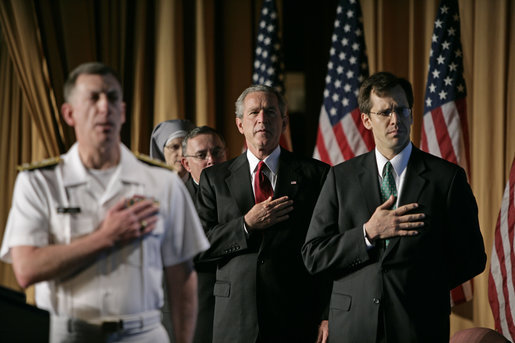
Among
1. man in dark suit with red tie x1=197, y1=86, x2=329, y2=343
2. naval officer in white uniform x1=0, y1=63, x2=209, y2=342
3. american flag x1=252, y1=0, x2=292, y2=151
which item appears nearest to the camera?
naval officer in white uniform x1=0, y1=63, x2=209, y2=342

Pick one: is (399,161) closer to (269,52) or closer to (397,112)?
(397,112)

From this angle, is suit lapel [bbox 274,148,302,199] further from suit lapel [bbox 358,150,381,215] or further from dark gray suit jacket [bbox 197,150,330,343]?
suit lapel [bbox 358,150,381,215]

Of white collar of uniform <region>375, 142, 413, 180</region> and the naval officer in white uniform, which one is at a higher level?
white collar of uniform <region>375, 142, 413, 180</region>

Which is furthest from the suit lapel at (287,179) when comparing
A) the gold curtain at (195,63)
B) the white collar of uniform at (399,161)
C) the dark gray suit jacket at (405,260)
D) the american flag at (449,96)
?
the gold curtain at (195,63)

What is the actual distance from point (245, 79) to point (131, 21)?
44.2 inches

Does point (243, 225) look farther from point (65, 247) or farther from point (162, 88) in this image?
point (162, 88)

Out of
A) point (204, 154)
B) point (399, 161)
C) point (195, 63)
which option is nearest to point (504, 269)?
point (399, 161)

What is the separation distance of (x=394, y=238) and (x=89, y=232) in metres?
1.18

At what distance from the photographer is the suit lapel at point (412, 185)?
2348 millimetres

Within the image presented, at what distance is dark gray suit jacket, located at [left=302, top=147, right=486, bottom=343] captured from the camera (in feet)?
7.61

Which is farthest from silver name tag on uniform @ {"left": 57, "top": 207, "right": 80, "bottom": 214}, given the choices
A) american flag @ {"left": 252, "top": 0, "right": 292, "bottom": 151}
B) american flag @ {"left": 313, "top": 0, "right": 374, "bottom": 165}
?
american flag @ {"left": 252, "top": 0, "right": 292, "bottom": 151}

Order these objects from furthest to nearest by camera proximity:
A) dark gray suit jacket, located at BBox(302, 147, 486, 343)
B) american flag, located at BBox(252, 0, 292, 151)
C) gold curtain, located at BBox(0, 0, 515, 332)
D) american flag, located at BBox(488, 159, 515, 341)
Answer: american flag, located at BBox(252, 0, 292, 151)
gold curtain, located at BBox(0, 0, 515, 332)
american flag, located at BBox(488, 159, 515, 341)
dark gray suit jacket, located at BBox(302, 147, 486, 343)

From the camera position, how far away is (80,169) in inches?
65.1

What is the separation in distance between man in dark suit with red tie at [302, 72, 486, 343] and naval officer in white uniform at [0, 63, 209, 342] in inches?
36.0
